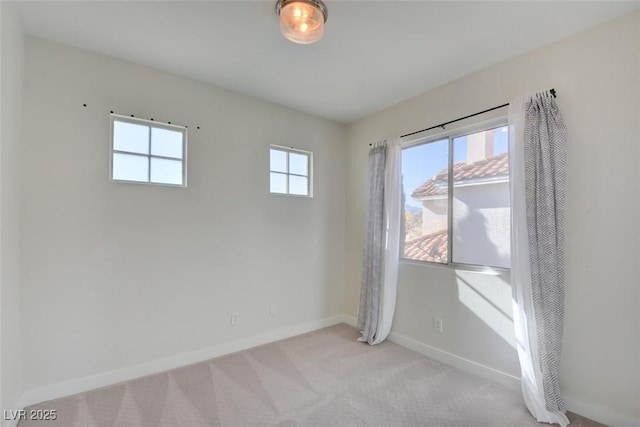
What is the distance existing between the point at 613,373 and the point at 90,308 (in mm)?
3678

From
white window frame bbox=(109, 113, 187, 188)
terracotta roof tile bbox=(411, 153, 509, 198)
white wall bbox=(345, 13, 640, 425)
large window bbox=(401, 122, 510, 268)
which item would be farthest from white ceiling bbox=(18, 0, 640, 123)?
terracotta roof tile bbox=(411, 153, 509, 198)

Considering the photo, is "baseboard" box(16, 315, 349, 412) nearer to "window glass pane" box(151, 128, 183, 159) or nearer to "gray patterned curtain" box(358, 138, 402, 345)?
"gray patterned curtain" box(358, 138, 402, 345)

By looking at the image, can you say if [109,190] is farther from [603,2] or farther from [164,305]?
[603,2]

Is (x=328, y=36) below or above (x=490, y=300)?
above

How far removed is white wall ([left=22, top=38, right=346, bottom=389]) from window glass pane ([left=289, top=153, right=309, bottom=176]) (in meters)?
0.15

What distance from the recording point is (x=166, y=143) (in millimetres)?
2641

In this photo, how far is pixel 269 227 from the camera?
127 inches

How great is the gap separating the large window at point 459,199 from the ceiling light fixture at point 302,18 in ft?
5.58

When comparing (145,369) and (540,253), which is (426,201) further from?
(145,369)

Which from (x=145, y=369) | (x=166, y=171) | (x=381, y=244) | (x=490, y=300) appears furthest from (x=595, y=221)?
(x=145, y=369)

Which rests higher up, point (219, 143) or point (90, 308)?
point (219, 143)

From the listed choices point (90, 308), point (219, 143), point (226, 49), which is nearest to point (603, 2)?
point (226, 49)

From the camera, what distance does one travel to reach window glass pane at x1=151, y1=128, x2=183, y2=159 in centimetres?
258

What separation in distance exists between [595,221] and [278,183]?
2.73 metres
